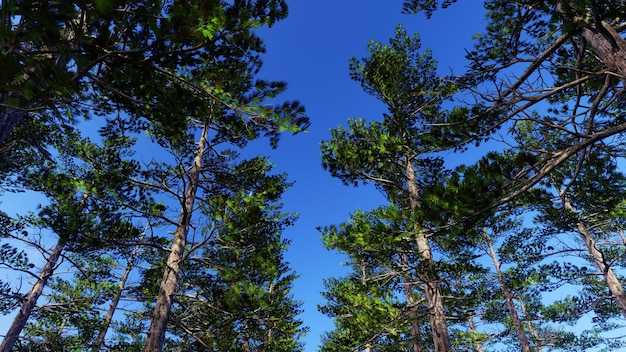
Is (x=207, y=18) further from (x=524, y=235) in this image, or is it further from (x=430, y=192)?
(x=524, y=235)

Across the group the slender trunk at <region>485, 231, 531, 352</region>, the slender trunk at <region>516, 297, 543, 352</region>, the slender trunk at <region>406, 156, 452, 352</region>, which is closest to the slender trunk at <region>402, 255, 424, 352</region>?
the slender trunk at <region>406, 156, 452, 352</region>

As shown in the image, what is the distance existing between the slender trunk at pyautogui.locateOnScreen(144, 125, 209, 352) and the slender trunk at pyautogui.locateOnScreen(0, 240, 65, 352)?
13.2ft

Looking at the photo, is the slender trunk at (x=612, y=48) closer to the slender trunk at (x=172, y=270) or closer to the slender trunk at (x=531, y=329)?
the slender trunk at (x=172, y=270)

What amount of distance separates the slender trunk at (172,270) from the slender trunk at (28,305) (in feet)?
13.2

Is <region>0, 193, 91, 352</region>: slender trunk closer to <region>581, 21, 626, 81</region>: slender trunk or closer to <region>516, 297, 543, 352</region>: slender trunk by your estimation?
<region>581, 21, 626, 81</region>: slender trunk

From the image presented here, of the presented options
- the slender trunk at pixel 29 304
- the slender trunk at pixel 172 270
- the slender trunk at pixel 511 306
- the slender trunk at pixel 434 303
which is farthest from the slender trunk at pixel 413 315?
the slender trunk at pixel 29 304

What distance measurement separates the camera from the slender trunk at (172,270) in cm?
579

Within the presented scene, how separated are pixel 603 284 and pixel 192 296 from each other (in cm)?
2057

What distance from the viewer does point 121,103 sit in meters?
3.96

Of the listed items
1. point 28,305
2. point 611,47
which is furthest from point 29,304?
point 611,47

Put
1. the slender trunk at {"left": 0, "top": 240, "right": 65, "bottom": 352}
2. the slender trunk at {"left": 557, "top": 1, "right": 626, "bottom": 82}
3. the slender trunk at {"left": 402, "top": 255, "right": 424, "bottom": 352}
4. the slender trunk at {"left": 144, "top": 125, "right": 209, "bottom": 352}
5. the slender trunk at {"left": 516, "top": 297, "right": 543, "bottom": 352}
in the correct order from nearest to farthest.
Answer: the slender trunk at {"left": 557, "top": 1, "right": 626, "bottom": 82}
the slender trunk at {"left": 144, "top": 125, "right": 209, "bottom": 352}
the slender trunk at {"left": 402, "top": 255, "right": 424, "bottom": 352}
the slender trunk at {"left": 0, "top": 240, "right": 65, "bottom": 352}
the slender trunk at {"left": 516, "top": 297, "right": 543, "bottom": 352}

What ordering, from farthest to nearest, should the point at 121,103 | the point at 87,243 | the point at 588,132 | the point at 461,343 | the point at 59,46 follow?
the point at 461,343 → the point at 87,243 → the point at 121,103 → the point at 588,132 → the point at 59,46

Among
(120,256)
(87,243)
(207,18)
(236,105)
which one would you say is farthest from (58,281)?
(207,18)

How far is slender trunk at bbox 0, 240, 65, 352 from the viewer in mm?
8539
